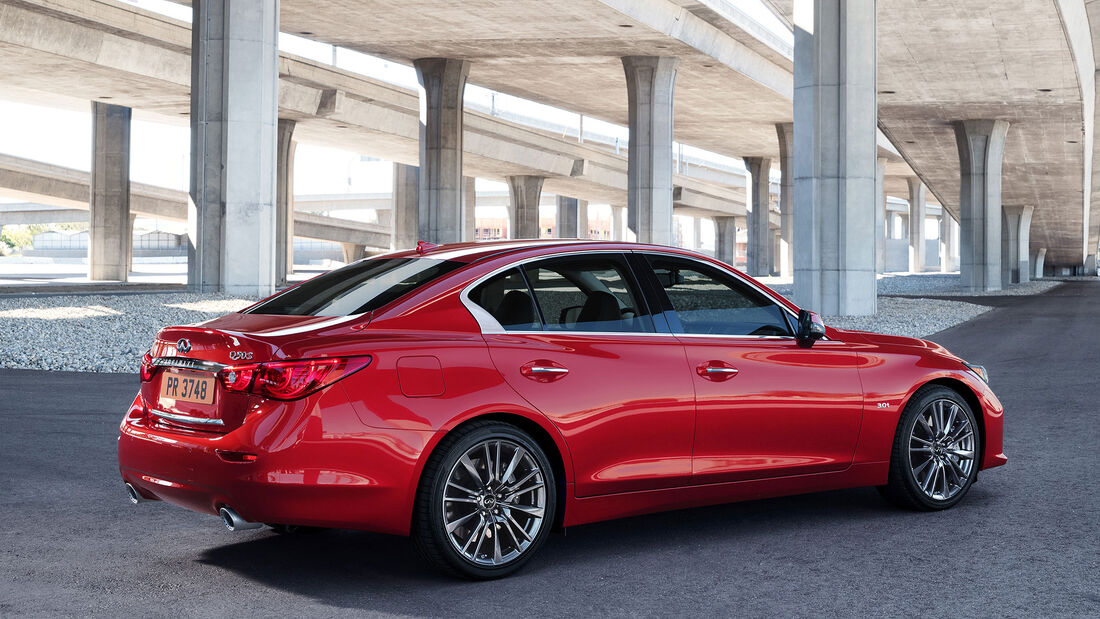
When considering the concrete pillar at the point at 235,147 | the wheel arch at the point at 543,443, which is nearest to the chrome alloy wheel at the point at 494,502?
the wheel arch at the point at 543,443

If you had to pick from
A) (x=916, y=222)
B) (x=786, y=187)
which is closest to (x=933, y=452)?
(x=786, y=187)

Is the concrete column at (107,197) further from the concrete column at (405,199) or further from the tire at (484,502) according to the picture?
the tire at (484,502)

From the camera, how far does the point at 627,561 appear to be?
531cm

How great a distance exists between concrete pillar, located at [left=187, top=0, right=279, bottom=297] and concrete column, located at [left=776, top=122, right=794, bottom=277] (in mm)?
36196

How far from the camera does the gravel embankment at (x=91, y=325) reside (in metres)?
14.2

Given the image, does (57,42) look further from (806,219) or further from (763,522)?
(763,522)

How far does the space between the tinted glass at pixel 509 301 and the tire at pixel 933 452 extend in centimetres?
227

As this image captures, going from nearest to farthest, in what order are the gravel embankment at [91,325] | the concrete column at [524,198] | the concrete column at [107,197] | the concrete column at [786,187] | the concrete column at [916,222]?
the gravel embankment at [91,325]
the concrete column at [107,197]
the concrete column at [786,187]
the concrete column at [524,198]
the concrete column at [916,222]

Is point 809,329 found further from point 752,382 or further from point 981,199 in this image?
point 981,199

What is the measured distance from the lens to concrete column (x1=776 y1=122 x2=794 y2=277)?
6122 cm

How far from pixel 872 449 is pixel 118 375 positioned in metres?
→ 9.55

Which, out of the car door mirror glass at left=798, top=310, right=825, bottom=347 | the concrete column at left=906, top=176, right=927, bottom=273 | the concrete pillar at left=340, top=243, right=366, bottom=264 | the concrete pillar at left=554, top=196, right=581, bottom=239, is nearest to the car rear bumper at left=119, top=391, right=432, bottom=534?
the car door mirror glass at left=798, top=310, right=825, bottom=347

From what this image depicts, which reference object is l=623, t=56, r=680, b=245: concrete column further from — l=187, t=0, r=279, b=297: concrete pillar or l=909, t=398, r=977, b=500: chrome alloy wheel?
l=909, t=398, r=977, b=500: chrome alloy wheel

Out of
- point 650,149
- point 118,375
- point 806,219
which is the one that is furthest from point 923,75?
point 118,375
